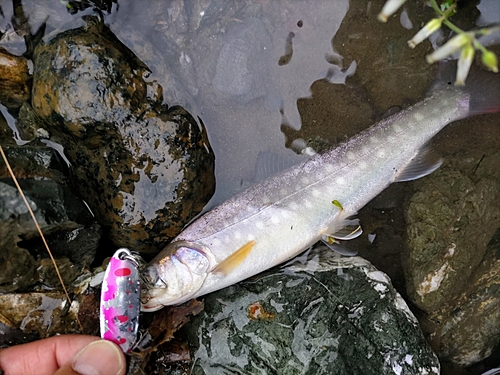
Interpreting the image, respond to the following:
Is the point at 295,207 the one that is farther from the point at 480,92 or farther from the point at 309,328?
the point at 480,92

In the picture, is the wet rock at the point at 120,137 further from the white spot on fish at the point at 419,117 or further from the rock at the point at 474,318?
the rock at the point at 474,318

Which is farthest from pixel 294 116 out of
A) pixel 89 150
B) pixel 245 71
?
pixel 89 150

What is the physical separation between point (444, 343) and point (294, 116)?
8.47ft

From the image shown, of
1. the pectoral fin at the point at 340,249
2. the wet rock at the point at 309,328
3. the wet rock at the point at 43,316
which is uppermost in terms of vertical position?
the wet rock at the point at 43,316

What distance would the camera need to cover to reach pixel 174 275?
126 inches

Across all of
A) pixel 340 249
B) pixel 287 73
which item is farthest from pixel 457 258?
pixel 287 73

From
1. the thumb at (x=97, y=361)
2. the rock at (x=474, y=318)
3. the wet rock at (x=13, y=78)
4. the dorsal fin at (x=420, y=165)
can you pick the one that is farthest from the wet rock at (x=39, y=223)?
the rock at (x=474, y=318)

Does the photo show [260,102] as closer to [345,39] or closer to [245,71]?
[245,71]

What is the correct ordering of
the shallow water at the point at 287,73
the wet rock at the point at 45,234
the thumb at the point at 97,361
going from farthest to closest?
1. the shallow water at the point at 287,73
2. the wet rock at the point at 45,234
3. the thumb at the point at 97,361

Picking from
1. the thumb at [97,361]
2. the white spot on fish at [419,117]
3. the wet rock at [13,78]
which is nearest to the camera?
the thumb at [97,361]

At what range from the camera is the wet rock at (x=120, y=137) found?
3.17 meters

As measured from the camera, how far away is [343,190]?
A: 359 cm

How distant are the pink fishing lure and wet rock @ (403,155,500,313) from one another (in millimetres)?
2471

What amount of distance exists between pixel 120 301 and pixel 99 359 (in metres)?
0.39
